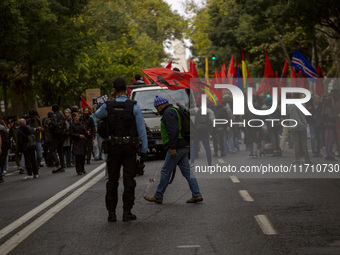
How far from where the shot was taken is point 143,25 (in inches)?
2862

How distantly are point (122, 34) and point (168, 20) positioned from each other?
21.7 m

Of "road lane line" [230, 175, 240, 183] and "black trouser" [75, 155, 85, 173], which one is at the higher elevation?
"black trouser" [75, 155, 85, 173]

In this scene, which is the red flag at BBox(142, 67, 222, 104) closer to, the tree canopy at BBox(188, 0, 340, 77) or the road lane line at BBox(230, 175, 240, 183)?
the road lane line at BBox(230, 175, 240, 183)

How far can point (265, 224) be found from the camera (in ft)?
30.4

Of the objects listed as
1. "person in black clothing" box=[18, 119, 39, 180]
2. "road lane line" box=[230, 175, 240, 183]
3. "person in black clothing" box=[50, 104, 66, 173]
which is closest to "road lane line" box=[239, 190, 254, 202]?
"road lane line" box=[230, 175, 240, 183]

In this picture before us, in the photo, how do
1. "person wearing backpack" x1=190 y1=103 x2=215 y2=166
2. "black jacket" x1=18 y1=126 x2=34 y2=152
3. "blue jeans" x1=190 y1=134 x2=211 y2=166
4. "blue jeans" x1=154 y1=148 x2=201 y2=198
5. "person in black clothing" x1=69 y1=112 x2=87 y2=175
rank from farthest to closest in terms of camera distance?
1. "person wearing backpack" x1=190 y1=103 x2=215 y2=166
2. "blue jeans" x1=190 y1=134 x2=211 y2=166
3. "person in black clothing" x1=69 y1=112 x2=87 y2=175
4. "black jacket" x1=18 y1=126 x2=34 y2=152
5. "blue jeans" x1=154 y1=148 x2=201 y2=198

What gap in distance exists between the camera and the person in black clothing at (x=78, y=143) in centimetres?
1841

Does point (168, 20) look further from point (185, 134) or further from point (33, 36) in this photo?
point (185, 134)

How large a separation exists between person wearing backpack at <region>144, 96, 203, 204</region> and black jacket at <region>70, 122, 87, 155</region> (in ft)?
23.5

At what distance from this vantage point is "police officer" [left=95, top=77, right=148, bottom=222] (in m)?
9.85

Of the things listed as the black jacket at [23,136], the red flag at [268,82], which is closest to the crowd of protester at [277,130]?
the black jacket at [23,136]

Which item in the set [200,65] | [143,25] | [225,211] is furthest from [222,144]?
[143,25]

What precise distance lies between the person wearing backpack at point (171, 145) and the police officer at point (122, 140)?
1.58m

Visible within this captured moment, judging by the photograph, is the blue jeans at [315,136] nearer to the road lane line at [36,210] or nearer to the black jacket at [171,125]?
the road lane line at [36,210]
